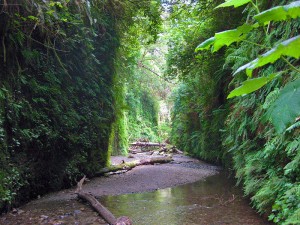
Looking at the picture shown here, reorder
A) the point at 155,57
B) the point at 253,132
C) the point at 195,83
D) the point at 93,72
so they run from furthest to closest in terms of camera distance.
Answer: the point at 155,57
the point at 195,83
the point at 93,72
the point at 253,132

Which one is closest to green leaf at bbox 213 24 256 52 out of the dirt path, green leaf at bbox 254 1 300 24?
green leaf at bbox 254 1 300 24

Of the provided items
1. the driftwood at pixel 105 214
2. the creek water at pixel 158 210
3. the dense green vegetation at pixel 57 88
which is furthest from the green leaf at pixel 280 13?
the dense green vegetation at pixel 57 88

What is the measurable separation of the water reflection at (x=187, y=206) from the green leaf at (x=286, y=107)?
4064mm

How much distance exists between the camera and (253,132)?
217 inches

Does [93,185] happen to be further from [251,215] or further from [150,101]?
[150,101]

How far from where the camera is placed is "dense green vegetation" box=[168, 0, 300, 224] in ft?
2.42

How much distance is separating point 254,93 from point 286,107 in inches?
190

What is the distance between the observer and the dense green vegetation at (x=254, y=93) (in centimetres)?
74

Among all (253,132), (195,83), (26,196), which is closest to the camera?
(253,132)

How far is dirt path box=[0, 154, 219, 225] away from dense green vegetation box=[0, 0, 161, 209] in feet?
1.23

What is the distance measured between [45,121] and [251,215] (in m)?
4.67

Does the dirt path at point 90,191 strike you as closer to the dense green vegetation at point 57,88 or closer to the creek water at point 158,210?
the creek water at point 158,210

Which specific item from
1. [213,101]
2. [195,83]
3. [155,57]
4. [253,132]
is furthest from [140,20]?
[155,57]

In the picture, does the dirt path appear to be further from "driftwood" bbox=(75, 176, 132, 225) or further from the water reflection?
the water reflection
